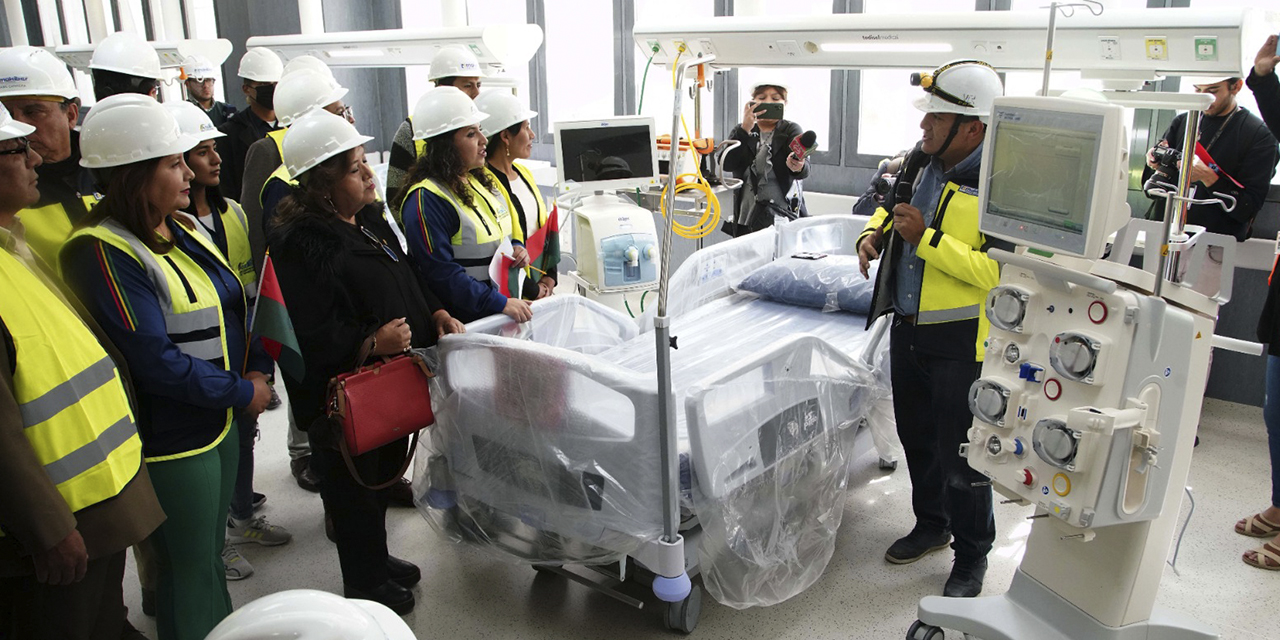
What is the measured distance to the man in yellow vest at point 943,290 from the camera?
7.53ft

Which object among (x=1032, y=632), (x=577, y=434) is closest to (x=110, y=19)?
(x=577, y=434)

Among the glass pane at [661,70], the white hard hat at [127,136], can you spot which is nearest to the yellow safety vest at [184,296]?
the white hard hat at [127,136]

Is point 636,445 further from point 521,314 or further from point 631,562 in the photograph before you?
point 521,314

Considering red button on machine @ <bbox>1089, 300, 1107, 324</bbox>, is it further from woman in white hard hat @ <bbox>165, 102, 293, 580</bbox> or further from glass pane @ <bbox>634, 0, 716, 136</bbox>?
glass pane @ <bbox>634, 0, 716, 136</bbox>

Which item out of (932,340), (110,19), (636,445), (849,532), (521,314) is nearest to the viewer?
(636,445)

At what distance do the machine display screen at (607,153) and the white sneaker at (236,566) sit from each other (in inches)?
67.3

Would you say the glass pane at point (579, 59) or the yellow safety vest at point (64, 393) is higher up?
the glass pane at point (579, 59)

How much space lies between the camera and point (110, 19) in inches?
315

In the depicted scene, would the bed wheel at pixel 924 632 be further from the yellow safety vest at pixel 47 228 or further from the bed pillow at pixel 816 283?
the yellow safety vest at pixel 47 228

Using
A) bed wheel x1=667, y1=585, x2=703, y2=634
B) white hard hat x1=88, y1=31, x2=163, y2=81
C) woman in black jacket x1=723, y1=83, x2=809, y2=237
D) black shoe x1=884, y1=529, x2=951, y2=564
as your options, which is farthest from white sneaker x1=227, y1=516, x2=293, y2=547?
woman in black jacket x1=723, y1=83, x2=809, y2=237

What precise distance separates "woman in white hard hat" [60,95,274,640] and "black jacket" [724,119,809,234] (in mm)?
3037

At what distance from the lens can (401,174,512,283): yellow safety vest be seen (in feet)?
8.99

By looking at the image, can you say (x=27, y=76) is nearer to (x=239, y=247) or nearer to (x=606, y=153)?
(x=239, y=247)

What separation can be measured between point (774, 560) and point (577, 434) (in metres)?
0.65
